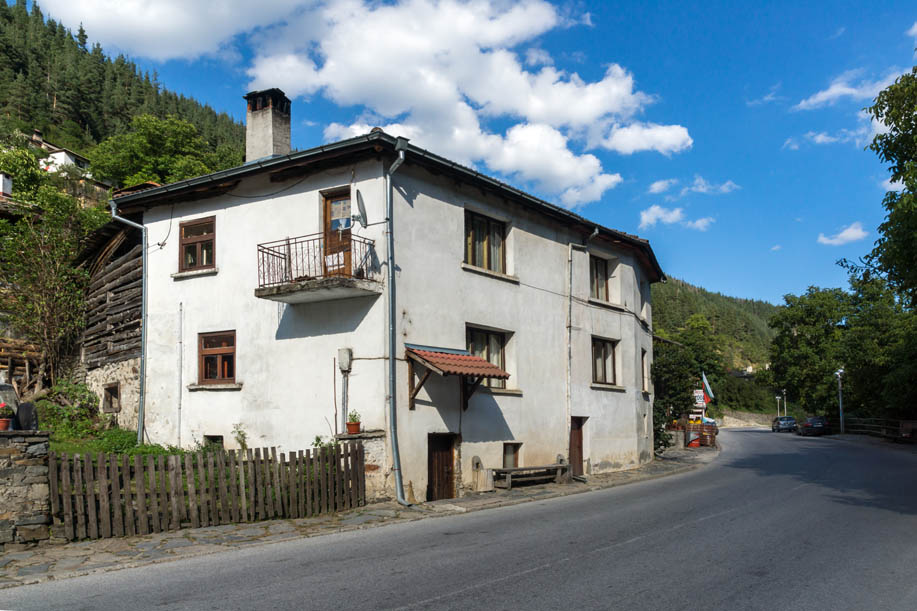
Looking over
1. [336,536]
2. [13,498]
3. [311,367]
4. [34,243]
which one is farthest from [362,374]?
[34,243]

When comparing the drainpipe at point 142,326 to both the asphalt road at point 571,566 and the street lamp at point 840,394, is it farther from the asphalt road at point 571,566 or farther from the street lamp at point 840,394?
the street lamp at point 840,394

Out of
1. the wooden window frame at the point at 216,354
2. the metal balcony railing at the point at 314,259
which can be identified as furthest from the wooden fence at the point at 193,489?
the wooden window frame at the point at 216,354

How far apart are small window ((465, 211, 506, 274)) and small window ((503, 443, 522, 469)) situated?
4.32m

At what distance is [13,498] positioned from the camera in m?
8.83

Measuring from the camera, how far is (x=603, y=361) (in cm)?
2191

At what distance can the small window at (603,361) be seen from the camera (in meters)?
21.4

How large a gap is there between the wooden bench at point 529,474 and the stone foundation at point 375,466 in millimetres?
3463

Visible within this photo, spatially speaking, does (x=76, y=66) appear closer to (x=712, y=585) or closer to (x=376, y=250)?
(x=376, y=250)

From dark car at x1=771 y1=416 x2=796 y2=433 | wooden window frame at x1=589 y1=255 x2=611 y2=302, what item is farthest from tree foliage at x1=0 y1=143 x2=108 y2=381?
dark car at x1=771 y1=416 x2=796 y2=433

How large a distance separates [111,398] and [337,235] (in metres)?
9.38

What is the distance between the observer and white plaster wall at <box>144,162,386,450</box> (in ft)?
47.4

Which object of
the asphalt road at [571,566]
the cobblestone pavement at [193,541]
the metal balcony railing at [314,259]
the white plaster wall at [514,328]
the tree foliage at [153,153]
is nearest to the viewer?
the asphalt road at [571,566]

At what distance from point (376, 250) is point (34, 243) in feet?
42.7

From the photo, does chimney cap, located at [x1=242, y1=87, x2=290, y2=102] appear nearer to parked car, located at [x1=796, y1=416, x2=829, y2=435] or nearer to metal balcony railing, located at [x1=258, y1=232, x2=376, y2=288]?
metal balcony railing, located at [x1=258, y1=232, x2=376, y2=288]
